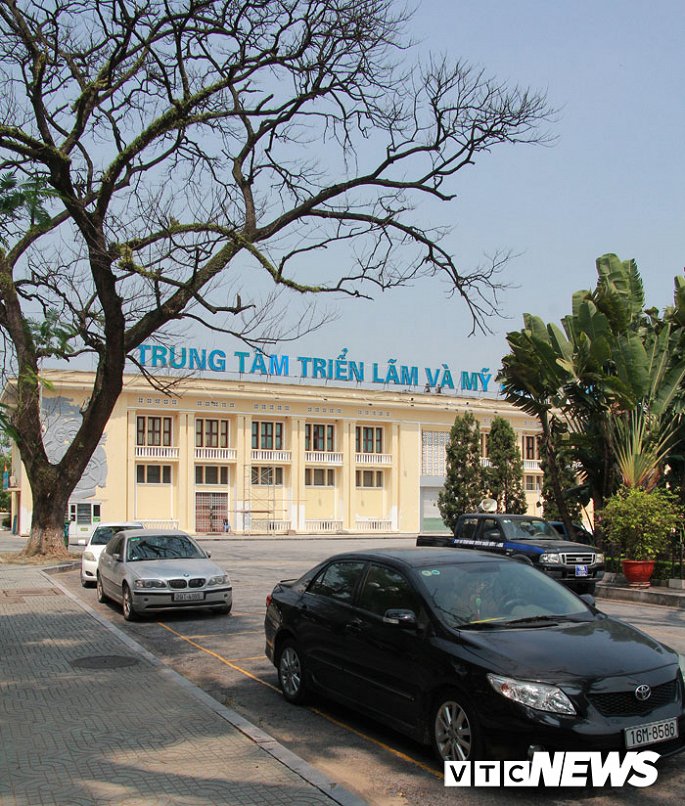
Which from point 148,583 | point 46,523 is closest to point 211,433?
point 46,523

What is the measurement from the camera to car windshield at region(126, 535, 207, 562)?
15750 millimetres

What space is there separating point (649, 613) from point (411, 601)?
11.1 m

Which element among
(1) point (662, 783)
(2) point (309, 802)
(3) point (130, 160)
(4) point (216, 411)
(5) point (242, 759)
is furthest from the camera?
(4) point (216, 411)

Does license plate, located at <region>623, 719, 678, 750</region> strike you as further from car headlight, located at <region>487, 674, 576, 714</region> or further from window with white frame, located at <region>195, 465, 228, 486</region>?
window with white frame, located at <region>195, 465, 228, 486</region>

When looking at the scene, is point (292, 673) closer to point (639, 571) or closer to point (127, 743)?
point (127, 743)

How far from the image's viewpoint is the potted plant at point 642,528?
19484 mm

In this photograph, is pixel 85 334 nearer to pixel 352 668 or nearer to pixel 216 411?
pixel 352 668

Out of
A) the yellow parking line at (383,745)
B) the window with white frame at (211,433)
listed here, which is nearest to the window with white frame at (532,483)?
the window with white frame at (211,433)

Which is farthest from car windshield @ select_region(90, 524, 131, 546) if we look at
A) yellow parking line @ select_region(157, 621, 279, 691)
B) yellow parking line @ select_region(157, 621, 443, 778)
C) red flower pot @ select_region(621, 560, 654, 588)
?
red flower pot @ select_region(621, 560, 654, 588)

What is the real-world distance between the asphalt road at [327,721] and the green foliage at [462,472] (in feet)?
97.3

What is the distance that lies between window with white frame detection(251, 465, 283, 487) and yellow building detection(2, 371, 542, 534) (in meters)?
0.07

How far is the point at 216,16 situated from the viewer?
2003 centimetres

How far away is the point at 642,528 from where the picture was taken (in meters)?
19.6

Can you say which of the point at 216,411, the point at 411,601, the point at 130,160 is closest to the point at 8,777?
the point at 411,601
